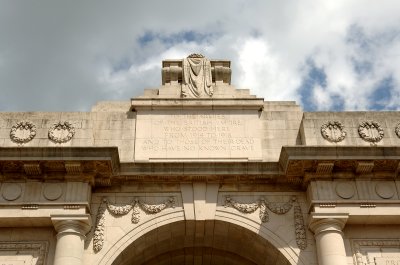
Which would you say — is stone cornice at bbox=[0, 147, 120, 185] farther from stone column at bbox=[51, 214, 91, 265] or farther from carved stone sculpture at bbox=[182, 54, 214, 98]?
carved stone sculpture at bbox=[182, 54, 214, 98]

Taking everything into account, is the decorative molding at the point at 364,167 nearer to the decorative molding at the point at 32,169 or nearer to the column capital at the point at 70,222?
the column capital at the point at 70,222

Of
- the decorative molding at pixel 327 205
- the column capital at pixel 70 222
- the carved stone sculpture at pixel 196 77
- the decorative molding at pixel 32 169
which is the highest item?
the carved stone sculpture at pixel 196 77

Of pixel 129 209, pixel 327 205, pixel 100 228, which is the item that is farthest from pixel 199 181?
pixel 327 205

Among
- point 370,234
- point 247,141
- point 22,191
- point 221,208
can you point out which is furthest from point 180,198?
point 370,234

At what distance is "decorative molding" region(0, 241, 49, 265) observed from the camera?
17.0 metres

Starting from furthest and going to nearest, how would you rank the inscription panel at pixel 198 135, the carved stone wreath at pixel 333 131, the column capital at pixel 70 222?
1. the inscription panel at pixel 198 135
2. the carved stone wreath at pixel 333 131
3. the column capital at pixel 70 222

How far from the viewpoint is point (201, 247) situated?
19.9m

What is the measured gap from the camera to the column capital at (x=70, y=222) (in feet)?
55.0

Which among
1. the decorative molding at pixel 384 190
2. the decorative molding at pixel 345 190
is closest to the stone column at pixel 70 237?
the decorative molding at pixel 345 190

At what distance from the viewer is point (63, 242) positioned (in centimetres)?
1653

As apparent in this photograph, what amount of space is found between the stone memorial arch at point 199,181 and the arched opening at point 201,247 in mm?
71

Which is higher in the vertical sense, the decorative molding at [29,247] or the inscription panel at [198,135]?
the inscription panel at [198,135]

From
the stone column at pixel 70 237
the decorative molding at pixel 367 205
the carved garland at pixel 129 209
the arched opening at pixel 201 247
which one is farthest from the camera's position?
the arched opening at pixel 201 247

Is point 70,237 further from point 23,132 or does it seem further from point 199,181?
point 199,181
